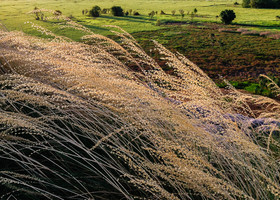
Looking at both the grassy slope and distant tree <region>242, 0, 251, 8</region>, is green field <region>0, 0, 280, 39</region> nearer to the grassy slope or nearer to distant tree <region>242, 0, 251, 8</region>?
distant tree <region>242, 0, 251, 8</region>

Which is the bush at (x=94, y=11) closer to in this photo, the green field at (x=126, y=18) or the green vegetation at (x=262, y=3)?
the green field at (x=126, y=18)

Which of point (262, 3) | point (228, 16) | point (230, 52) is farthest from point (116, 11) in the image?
point (262, 3)

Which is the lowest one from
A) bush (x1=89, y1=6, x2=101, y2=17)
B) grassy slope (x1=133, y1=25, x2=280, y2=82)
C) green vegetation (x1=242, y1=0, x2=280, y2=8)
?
grassy slope (x1=133, y1=25, x2=280, y2=82)

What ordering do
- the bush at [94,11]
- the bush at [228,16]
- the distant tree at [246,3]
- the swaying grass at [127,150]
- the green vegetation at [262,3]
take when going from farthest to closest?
the distant tree at [246,3]
the green vegetation at [262,3]
the bush at [94,11]
the bush at [228,16]
the swaying grass at [127,150]

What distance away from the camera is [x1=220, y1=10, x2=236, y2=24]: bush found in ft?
68.6

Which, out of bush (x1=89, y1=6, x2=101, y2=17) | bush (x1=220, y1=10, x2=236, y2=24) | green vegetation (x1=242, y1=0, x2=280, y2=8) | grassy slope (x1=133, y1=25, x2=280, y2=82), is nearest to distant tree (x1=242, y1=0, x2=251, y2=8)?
green vegetation (x1=242, y1=0, x2=280, y2=8)

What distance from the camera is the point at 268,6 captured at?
115 feet

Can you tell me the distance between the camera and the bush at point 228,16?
20.9 meters

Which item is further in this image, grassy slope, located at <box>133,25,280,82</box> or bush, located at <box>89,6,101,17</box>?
bush, located at <box>89,6,101,17</box>

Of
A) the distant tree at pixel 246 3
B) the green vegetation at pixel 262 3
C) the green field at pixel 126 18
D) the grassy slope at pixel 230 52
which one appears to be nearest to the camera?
the grassy slope at pixel 230 52

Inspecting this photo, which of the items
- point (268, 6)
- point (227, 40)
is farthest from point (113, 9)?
point (268, 6)

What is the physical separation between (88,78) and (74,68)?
6.1 inches

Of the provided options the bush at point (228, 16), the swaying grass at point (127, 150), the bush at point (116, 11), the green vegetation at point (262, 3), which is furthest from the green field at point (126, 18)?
the swaying grass at point (127, 150)

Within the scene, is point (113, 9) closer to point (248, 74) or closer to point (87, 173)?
point (248, 74)
